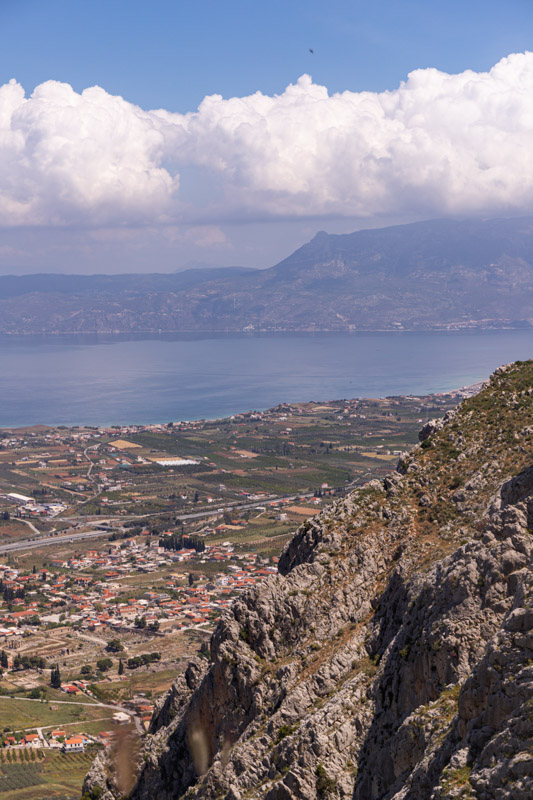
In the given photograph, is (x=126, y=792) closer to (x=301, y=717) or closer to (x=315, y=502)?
(x=301, y=717)

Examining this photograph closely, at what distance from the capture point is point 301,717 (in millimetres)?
16609

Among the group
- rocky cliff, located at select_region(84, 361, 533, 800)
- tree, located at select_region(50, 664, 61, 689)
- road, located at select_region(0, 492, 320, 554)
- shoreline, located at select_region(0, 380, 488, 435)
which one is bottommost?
tree, located at select_region(50, 664, 61, 689)

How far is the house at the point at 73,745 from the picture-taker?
46875mm

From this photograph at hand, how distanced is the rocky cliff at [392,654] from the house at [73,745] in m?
24.2

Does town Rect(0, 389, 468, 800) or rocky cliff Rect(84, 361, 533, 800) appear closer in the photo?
rocky cliff Rect(84, 361, 533, 800)

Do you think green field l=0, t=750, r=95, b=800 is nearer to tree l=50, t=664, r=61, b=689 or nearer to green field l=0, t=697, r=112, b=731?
green field l=0, t=697, r=112, b=731


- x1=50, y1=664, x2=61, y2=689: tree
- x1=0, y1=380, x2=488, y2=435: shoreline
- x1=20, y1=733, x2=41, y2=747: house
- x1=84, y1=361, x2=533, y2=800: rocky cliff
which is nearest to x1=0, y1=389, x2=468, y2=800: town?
x1=20, y1=733, x2=41, y2=747: house

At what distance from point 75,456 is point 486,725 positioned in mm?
137757

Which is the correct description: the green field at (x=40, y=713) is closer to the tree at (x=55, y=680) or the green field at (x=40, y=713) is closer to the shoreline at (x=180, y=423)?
the tree at (x=55, y=680)

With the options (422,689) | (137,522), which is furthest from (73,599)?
(422,689)

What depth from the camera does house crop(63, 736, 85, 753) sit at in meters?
46.9

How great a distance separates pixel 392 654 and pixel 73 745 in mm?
37054

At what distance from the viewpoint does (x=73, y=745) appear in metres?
47.1

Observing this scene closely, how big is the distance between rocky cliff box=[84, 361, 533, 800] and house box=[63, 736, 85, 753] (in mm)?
24241
